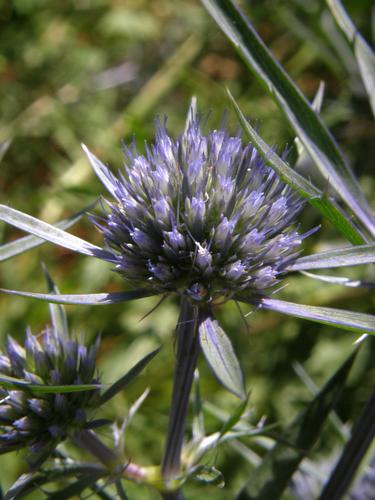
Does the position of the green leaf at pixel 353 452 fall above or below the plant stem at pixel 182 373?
below

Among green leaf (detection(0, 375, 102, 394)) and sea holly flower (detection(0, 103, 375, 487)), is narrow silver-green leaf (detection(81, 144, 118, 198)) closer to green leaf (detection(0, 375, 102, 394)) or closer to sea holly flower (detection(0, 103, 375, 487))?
sea holly flower (detection(0, 103, 375, 487))

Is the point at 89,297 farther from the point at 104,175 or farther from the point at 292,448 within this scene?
the point at 292,448

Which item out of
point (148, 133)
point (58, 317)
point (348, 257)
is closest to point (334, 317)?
point (348, 257)

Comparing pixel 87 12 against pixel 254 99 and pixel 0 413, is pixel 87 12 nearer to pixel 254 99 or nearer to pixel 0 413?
pixel 254 99

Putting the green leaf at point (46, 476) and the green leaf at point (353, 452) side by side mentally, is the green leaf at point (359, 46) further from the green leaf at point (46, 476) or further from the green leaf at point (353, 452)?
the green leaf at point (46, 476)

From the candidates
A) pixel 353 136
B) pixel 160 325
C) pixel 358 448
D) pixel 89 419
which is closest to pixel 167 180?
pixel 89 419

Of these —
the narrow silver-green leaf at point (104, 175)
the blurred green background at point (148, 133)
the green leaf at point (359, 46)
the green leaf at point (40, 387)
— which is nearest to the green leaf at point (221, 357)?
the green leaf at point (40, 387)
